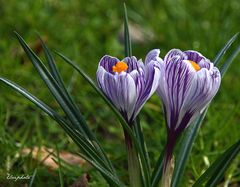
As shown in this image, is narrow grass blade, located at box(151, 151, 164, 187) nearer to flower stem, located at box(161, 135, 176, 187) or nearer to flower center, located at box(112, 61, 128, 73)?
flower stem, located at box(161, 135, 176, 187)

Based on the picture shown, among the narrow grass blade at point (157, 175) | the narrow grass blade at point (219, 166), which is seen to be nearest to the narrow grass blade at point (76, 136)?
the narrow grass blade at point (157, 175)

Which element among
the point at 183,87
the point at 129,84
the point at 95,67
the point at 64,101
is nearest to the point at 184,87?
the point at 183,87

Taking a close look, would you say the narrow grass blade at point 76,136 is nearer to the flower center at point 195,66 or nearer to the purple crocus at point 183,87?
the purple crocus at point 183,87

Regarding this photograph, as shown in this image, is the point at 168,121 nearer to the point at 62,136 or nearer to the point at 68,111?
the point at 68,111

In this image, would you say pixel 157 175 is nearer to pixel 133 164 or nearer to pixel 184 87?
pixel 133 164

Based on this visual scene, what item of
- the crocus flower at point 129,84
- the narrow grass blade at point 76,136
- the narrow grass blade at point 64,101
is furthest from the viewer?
the narrow grass blade at point 64,101

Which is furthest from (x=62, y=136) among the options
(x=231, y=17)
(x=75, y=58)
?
(x=231, y=17)
